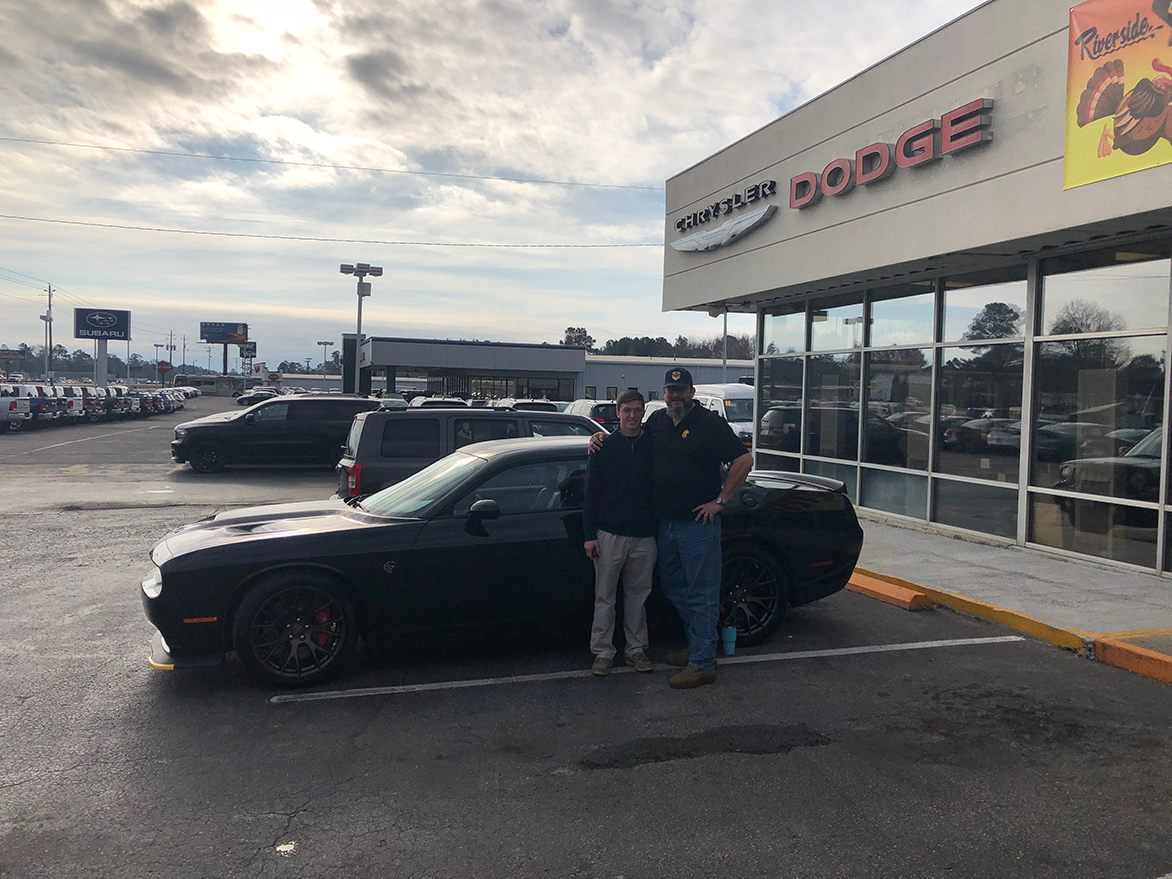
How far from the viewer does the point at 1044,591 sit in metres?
7.62

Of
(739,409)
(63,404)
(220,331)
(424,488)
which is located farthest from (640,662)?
(220,331)

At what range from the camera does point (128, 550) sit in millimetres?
9586

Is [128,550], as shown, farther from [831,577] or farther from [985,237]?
[985,237]

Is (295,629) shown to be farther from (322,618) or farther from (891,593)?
(891,593)

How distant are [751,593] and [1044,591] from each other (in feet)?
10.5

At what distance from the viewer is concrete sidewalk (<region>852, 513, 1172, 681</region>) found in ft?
19.9

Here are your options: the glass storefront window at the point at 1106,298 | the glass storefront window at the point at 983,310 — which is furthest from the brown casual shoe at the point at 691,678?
the glass storefront window at the point at 983,310

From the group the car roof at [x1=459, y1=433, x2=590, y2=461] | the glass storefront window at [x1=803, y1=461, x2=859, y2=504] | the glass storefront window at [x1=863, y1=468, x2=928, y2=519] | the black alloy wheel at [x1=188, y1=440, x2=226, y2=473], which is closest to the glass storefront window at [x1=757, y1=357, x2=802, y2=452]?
the glass storefront window at [x1=803, y1=461, x2=859, y2=504]

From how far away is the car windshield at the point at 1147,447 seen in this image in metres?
8.23

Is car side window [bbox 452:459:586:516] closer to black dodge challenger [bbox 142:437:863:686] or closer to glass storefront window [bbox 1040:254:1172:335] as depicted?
black dodge challenger [bbox 142:437:863:686]

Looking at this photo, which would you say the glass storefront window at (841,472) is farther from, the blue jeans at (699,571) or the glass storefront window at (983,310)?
the blue jeans at (699,571)

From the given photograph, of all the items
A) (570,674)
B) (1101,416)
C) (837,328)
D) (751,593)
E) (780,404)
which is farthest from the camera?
(780,404)

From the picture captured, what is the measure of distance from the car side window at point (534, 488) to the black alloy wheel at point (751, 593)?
1.18 meters

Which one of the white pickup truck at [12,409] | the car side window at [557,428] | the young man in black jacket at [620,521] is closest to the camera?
the young man in black jacket at [620,521]
